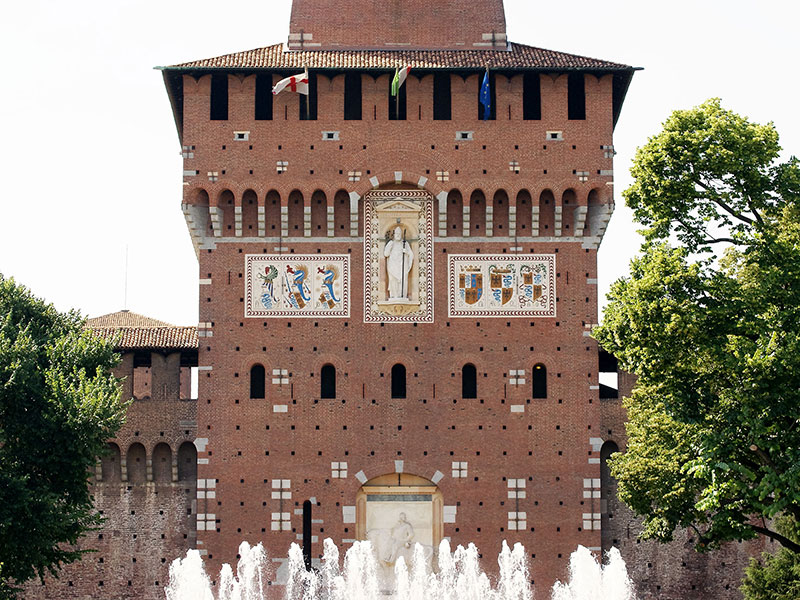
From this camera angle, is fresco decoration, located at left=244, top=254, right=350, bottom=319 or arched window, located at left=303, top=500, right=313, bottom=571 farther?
fresco decoration, located at left=244, top=254, right=350, bottom=319

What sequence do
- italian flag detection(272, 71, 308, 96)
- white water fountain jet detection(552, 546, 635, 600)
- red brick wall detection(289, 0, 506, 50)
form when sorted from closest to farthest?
white water fountain jet detection(552, 546, 635, 600) → italian flag detection(272, 71, 308, 96) → red brick wall detection(289, 0, 506, 50)

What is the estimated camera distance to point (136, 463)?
34125 mm

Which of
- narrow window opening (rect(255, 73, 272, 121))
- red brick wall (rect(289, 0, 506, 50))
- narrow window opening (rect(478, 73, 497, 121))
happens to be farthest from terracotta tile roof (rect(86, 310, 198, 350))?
narrow window opening (rect(478, 73, 497, 121))

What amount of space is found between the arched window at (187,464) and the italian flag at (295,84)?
29.0ft

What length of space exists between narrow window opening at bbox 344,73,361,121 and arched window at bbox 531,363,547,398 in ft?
23.1

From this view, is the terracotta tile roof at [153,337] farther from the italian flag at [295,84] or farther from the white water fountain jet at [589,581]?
the white water fountain jet at [589,581]

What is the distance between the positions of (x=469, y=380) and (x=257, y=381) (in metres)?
4.74

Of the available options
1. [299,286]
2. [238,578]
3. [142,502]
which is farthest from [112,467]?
[299,286]

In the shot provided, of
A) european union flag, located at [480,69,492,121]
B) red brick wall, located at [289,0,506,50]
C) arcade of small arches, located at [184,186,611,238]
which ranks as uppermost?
red brick wall, located at [289,0,506,50]

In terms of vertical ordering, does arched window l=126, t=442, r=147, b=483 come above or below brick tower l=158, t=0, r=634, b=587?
below

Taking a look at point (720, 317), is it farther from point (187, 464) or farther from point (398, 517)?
point (187, 464)

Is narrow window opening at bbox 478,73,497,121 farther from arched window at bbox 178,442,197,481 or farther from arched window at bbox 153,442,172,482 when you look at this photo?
arched window at bbox 153,442,172,482

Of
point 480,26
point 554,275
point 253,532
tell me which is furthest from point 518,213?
point 253,532

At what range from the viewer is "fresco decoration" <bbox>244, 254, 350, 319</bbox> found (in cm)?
3164
